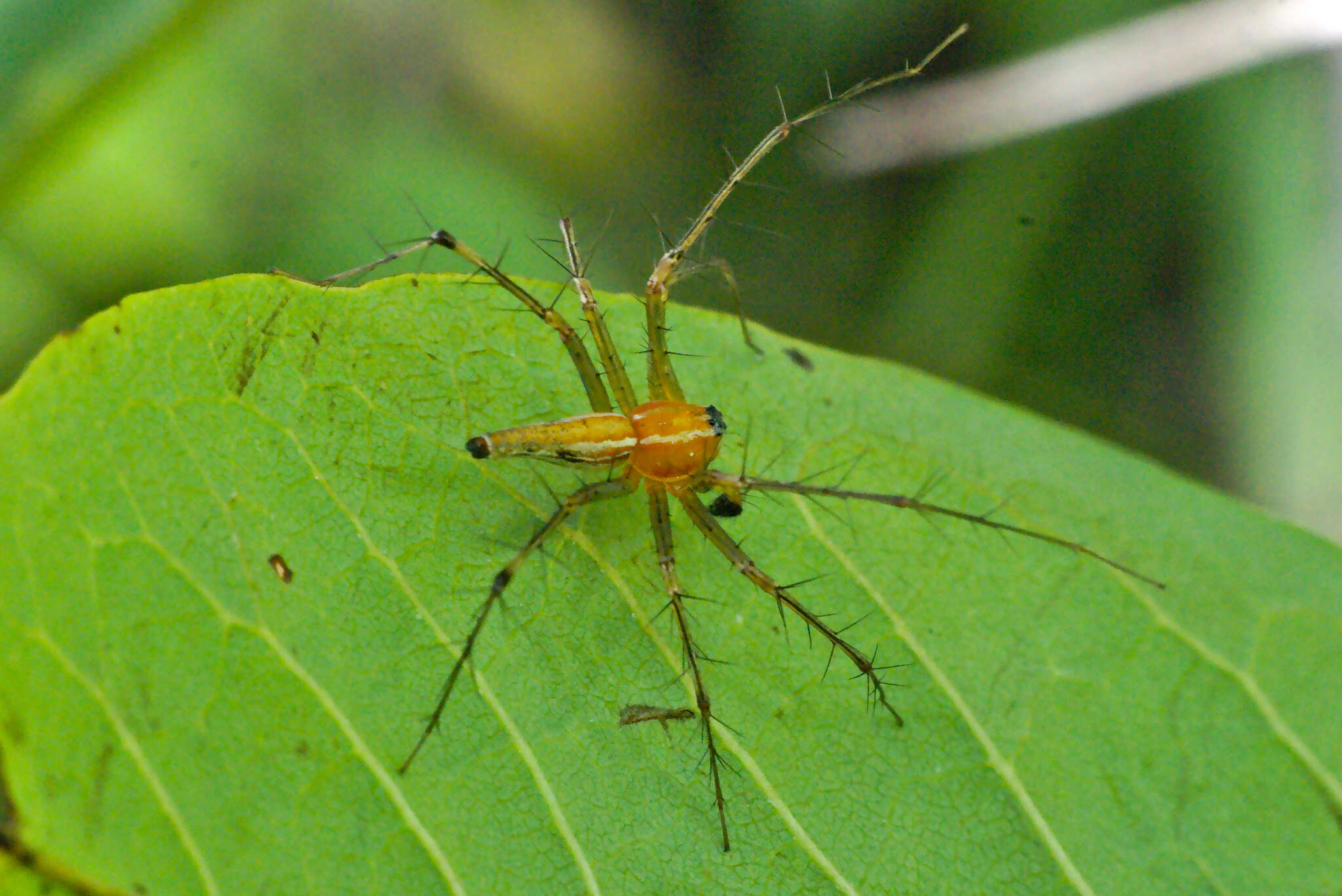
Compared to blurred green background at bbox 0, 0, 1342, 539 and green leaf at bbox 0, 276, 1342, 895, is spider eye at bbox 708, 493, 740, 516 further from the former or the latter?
blurred green background at bbox 0, 0, 1342, 539

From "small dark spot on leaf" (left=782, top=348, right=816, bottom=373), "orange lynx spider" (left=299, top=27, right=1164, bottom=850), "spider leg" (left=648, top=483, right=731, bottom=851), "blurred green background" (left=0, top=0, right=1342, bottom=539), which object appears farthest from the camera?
"blurred green background" (left=0, top=0, right=1342, bottom=539)

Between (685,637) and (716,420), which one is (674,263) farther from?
(685,637)

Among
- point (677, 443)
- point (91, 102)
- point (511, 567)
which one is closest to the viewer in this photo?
point (511, 567)

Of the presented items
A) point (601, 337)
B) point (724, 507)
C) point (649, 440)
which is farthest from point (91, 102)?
point (724, 507)

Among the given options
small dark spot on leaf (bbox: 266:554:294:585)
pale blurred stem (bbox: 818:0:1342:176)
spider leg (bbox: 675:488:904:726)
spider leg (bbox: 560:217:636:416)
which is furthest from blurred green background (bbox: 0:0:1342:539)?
small dark spot on leaf (bbox: 266:554:294:585)

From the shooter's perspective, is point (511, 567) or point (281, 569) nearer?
point (281, 569)

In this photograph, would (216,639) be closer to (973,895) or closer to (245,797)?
(245,797)

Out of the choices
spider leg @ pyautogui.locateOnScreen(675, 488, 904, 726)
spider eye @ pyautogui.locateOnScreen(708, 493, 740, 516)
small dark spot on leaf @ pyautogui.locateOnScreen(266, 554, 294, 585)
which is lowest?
spider leg @ pyautogui.locateOnScreen(675, 488, 904, 726)

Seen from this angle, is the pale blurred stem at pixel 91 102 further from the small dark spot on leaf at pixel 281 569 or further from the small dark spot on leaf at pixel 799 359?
the small dark spot on leaf at pixel 799 359
